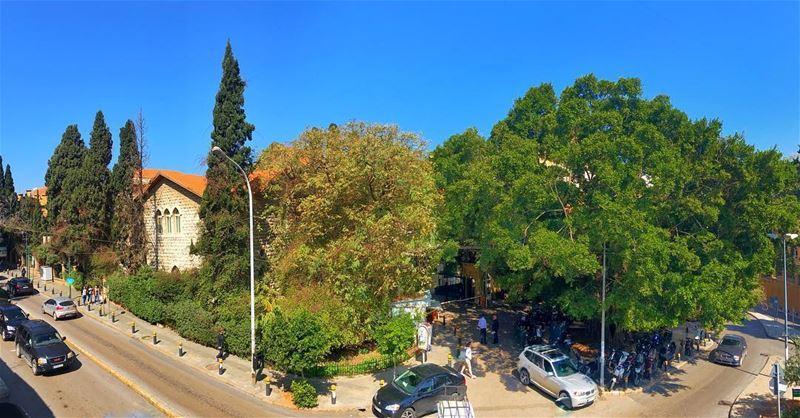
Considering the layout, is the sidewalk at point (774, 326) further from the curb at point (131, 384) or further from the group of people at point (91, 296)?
the group of people at point (91, 296)

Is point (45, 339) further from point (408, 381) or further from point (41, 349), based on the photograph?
point (408, 381)

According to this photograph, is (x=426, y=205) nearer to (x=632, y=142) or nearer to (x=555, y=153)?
(x=555, y=153)

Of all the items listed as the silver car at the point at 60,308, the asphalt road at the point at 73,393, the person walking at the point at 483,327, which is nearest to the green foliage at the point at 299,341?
the asphalt road at the point at 73,393

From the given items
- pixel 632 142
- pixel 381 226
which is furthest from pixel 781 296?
pixel 381 226

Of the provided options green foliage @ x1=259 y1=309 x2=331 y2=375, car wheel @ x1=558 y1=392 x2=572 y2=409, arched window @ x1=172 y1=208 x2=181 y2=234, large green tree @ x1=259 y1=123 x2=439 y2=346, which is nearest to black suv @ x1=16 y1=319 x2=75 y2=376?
large green tree @ x1=259 y1=123 x2=439 y2=346

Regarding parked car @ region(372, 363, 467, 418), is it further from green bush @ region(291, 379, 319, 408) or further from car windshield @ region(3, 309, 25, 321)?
car windshield @ region(3, 309, 25, 321)

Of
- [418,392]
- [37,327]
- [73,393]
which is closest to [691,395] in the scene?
[418,392]
